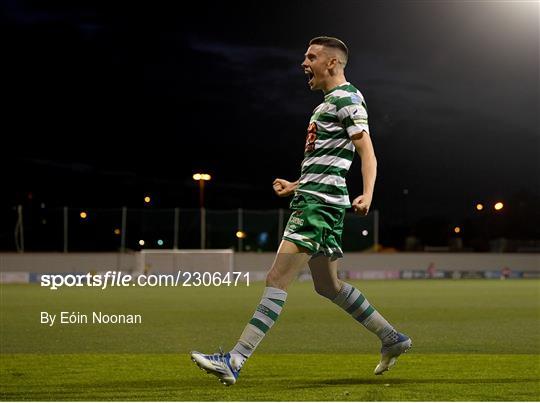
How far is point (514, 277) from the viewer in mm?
48906

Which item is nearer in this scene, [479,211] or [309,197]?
[309,197]

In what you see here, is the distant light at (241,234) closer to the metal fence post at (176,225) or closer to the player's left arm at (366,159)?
the metal fence post at (176,225)

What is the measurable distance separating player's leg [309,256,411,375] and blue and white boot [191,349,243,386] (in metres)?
0.97

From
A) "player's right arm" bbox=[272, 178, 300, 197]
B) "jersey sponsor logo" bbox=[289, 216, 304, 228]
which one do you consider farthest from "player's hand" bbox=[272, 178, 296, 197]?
"jersey sponsor logo" bbox=[289, 216, 304, 228]

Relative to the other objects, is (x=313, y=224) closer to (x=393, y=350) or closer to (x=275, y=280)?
(x=275, y=280)

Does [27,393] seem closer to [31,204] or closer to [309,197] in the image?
[309,197]

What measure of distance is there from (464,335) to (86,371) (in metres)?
6.78

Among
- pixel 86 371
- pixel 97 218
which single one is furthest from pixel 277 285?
pixel 97 218

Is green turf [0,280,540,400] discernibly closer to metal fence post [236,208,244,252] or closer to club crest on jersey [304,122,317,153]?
club crest on jersey [304,122,317,153]

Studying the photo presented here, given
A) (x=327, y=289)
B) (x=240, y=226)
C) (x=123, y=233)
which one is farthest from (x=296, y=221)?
(x=240, y=226)

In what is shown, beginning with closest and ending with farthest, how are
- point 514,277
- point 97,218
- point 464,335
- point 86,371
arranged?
point 86,371
point 464,335
point 97,218
point 514,277

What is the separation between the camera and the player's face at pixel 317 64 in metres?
6.77

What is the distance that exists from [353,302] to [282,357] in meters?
3.41

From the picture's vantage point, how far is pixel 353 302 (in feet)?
24.2
